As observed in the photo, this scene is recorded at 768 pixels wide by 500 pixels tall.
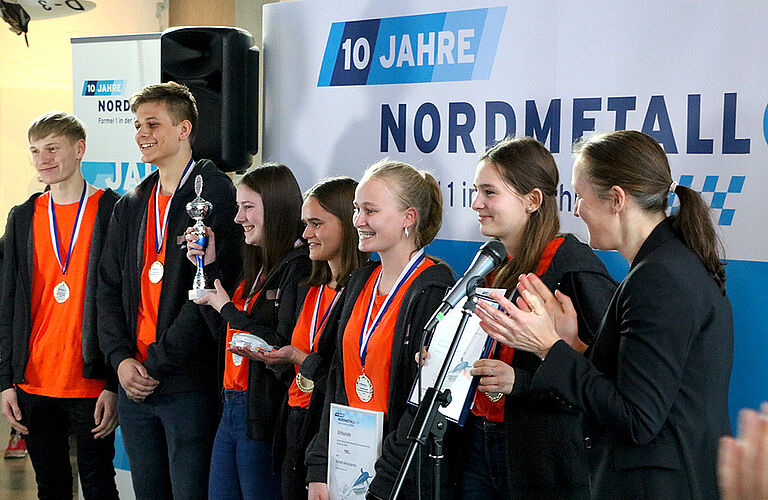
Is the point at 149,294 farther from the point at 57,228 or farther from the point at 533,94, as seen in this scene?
the point at 533,94

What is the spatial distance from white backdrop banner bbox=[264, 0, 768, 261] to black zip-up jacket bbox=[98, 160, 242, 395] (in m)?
0.73

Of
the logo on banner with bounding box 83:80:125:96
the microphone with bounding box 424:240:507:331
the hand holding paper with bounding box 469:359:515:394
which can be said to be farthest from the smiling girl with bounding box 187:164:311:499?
the logo on banner with bounding box 83:80:125:96

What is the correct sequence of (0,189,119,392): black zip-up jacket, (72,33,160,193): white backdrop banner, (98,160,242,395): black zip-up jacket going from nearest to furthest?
(98,160,242,395): black zip-up jacket < (0,189,119,392): black zip-up jacket < (72,33,160,193): white backdrop banner

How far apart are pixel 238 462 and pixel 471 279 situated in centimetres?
152

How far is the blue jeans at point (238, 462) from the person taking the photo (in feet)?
10.5

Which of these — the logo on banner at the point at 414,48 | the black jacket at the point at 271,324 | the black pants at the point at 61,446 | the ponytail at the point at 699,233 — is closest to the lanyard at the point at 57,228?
the black pants at the point at 61,446

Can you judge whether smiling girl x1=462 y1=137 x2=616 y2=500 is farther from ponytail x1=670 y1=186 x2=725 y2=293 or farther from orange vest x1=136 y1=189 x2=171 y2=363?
orange vest x1=136 y1=189 x2=171 y2=363

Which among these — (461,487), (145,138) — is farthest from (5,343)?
(461,487)

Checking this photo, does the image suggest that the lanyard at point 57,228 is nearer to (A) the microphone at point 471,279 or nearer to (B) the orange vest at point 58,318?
(B) the orange vest at point 58,318

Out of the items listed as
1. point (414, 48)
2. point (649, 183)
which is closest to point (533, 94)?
point (414, 48)

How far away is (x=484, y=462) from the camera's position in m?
2.57

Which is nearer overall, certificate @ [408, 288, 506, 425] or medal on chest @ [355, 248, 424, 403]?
certificate @ [408, 288, 506, 425]

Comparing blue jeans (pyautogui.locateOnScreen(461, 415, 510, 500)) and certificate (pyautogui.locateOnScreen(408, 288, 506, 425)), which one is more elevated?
certificate (pyautogui.locateOnScreen(408, 288, 506, 425))

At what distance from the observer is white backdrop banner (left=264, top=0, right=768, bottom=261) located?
303 cm
